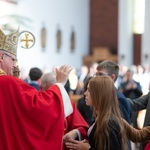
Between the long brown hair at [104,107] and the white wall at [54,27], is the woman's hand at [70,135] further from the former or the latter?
the white wall at [54,27]

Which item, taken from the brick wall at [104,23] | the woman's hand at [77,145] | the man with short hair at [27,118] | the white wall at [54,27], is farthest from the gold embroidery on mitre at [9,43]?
the brick wall at [104,23]

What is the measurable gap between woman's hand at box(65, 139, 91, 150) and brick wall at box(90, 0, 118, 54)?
21.1 metres

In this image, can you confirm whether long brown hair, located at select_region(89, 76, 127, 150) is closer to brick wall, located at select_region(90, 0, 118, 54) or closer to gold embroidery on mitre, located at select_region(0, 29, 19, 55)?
gold embroidery on mitre, located at select_region(0, 29, 19, 55)

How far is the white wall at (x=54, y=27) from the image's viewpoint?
62.2 feet

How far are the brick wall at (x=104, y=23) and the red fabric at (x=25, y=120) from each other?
838 inches

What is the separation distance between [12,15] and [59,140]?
13.8 metres

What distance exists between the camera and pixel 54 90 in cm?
318

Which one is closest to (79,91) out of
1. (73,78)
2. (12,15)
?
(73,78)

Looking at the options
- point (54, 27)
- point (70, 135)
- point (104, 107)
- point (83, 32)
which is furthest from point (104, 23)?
point (104, 107)

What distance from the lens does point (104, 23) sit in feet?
81.4

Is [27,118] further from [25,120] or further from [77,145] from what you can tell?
[77,145]

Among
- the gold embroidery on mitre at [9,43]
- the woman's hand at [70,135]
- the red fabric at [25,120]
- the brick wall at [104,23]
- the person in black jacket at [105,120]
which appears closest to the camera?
the person in black jacket at [105,120]

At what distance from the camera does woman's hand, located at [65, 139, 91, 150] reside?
3030 mm

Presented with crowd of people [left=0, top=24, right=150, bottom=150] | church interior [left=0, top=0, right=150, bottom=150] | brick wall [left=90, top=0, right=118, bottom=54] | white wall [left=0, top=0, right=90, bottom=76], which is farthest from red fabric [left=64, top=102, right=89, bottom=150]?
brick wall [left=90, top=0, right=118, bottom=54]
